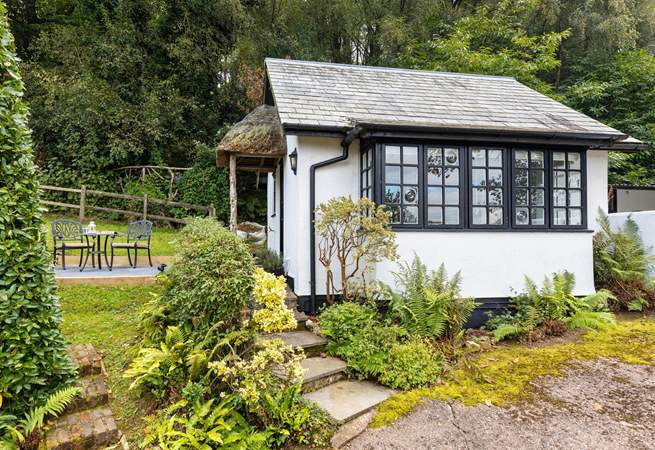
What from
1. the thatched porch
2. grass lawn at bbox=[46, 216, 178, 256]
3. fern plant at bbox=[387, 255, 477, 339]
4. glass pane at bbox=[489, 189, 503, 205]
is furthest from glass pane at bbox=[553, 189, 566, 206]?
grass lawn at bbox=[46, 216, 178, 256]

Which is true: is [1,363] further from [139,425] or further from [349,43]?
[349,43]

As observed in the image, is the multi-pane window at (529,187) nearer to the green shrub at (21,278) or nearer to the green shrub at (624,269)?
the green shrub at (624,269)

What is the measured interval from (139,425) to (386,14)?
16.8 meters

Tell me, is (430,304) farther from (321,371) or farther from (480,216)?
(480,216)

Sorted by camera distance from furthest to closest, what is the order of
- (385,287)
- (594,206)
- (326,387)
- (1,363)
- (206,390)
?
(594,206) < (385,287) < (326,387) < (206,390) < (1,363)

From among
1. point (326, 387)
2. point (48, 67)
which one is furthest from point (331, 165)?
point (48, 67)

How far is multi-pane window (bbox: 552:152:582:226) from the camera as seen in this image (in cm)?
648

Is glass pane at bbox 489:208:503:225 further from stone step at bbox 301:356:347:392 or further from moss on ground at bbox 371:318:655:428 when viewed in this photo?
stone step at bbox 301:356:347:392

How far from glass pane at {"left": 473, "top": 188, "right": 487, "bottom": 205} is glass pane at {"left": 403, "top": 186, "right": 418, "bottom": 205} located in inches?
42.0

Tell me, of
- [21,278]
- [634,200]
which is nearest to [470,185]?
[21,278]

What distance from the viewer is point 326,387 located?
4105 mm

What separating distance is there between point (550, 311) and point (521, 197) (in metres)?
1.93

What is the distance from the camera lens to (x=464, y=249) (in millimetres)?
6062

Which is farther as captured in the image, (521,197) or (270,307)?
(521,197)
